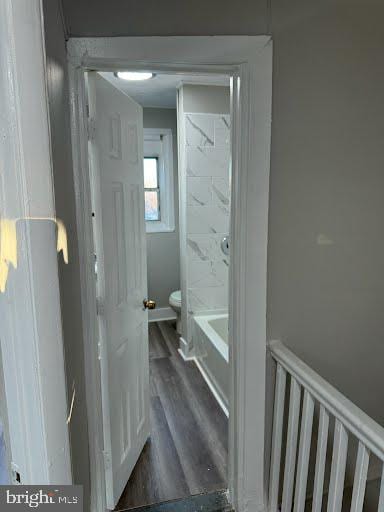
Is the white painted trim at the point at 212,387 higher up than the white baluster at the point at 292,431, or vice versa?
the white baluster at the point at 292,431

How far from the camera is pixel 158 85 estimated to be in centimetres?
314

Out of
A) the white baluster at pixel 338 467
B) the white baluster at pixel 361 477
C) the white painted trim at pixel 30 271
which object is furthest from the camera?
the white baluster at pixel 338 467

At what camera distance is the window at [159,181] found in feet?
13.8

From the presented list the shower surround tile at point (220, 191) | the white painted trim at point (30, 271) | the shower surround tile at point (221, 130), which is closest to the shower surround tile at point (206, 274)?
the shower surround tile at point (220, 191)

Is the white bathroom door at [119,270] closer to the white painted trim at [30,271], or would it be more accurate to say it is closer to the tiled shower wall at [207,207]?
the white painted trim at [30,271]

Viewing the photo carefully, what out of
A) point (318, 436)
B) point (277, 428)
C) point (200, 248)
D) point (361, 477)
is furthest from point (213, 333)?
point (361, 477)

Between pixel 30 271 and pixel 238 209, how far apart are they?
3.47 feet

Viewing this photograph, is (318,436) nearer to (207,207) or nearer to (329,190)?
(329,190)

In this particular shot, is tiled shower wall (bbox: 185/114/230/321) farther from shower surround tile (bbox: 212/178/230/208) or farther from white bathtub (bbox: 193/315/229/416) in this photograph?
white bathtub (bbox: 193/315/229/416)

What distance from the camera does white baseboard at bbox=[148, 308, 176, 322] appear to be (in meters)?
4.38

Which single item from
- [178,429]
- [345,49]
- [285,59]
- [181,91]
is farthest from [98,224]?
[181,91]

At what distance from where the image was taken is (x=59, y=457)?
61 centimetres

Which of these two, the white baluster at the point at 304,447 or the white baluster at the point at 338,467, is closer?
the white baluster at the point at 338,467

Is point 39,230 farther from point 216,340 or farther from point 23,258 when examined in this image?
point 216,340
